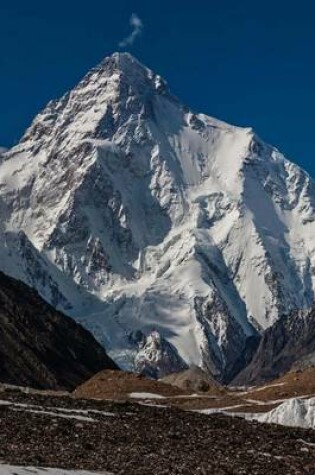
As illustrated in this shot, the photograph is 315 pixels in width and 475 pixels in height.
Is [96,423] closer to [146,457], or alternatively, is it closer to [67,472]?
[146,457]

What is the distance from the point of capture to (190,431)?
43.0 metres

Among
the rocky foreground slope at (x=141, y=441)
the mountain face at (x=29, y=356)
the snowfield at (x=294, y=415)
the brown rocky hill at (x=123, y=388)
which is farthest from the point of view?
the mountain face at (x=29, y=356)

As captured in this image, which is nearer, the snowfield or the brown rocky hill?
the snowfield

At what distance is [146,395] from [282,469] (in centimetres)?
3541

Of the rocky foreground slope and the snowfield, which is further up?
the snowfield

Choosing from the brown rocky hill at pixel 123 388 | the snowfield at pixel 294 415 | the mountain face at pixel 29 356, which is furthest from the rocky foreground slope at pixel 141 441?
the mountain face at pixel 29 356

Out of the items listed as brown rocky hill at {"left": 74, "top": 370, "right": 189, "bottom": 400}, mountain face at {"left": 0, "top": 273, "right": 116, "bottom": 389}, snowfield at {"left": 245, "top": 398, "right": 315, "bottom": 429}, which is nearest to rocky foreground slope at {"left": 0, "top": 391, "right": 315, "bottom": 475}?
snowfield at {"left": 245, "top": 398, "right": 315, "bottom": 429}

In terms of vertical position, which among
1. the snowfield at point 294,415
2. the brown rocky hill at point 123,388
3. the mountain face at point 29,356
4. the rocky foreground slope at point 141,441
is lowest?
the rocky foreground slope at point 141,441

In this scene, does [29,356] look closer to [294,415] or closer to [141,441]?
[294,415]

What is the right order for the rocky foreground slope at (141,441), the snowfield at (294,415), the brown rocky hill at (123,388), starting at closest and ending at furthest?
1. the rocky foreground slope at (141,441)
2. the snowfield at (294,415)
3. the brown rocky hill at (123,388)

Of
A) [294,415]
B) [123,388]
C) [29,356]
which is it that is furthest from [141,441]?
[29,356]

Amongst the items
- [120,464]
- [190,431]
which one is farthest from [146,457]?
[190,431]

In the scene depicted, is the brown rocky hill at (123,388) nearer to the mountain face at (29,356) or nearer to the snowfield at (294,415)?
the snowfield at (294,415)

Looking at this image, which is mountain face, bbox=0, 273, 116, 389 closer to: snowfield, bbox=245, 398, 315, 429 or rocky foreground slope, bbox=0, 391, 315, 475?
snowfield, bbox=245, 398, 315, 429
